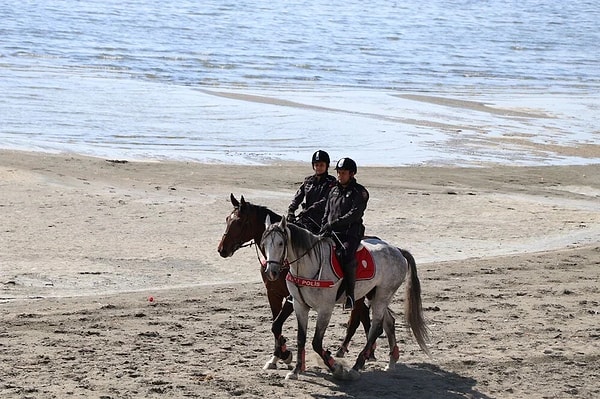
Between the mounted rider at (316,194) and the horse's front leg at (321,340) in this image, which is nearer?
the horse's front leg at (321,340)

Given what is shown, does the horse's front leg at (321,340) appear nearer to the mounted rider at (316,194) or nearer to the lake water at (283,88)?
the mounted rider at (316,194)

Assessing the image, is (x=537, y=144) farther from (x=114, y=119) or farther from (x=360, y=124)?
(x=114, y=119)

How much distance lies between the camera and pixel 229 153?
81.0 ft

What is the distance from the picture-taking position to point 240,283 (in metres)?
15.0

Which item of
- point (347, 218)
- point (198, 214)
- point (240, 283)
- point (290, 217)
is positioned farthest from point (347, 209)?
point (198, 214)

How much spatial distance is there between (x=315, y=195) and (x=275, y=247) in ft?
4.82

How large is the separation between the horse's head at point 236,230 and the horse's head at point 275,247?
2.43 ft

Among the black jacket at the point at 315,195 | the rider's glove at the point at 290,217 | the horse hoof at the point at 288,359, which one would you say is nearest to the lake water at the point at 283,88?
the black jacket at the point at 315,195

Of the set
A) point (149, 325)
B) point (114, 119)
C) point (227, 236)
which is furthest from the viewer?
point (114, 119)

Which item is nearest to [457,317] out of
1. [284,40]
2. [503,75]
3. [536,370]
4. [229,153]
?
[536,370]

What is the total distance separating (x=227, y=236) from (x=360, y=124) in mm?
18912

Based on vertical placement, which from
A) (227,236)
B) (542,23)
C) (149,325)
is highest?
(542,23)

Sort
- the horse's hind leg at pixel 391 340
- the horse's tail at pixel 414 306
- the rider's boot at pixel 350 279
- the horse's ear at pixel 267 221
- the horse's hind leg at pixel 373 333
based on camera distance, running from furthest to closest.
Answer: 1. the horse's tail at pixel 414 306
2. the horse's hind leg at pixel 391 340
3. the horse's hind leg at pixel 373 333
4. the rider's boot at pixel 350 279
5. the horse's ear at pixel 267 221

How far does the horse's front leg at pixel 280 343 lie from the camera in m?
11.0
